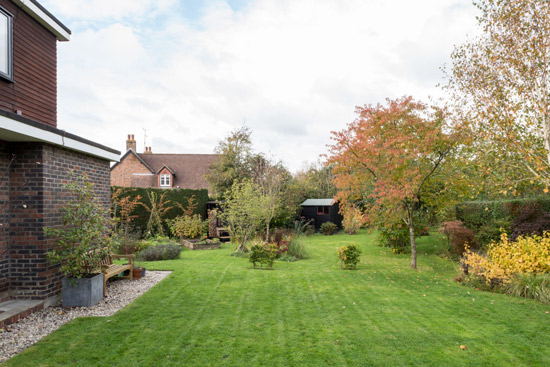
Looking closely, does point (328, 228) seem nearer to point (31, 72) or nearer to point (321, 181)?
point (321, 181)

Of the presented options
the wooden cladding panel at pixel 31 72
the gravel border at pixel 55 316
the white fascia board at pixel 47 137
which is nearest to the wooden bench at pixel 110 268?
A: the gravel border at pixel 55 316

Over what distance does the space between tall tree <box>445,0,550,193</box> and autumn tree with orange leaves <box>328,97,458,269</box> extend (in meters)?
0.94

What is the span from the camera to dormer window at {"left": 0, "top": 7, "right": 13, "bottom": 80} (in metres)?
6.73

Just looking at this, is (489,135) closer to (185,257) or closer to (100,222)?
(100,222)

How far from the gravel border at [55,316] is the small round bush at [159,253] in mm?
3357

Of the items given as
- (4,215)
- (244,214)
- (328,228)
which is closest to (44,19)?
(4,215)

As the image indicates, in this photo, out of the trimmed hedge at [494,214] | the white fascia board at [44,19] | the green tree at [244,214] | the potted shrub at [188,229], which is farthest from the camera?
the potted shrub at [188,229]

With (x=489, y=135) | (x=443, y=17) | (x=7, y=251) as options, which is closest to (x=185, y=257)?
(x=7, y=251)

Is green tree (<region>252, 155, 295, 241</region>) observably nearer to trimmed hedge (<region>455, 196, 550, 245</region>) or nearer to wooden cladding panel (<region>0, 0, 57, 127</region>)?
trimmed hedge (<region>455, 196, 550, 245</region>)

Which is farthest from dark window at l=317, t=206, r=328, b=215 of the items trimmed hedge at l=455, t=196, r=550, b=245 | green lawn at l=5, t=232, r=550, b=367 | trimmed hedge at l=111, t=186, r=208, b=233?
green lawn at l=5, t=232, r=550, b=367

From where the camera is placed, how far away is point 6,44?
687 cm

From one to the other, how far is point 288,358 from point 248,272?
5.44 meters

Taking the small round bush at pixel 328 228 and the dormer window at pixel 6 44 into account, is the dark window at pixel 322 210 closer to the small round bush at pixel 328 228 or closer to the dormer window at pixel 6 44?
the small round bush at pixel 328 228

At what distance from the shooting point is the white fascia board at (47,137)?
15.4 ft
